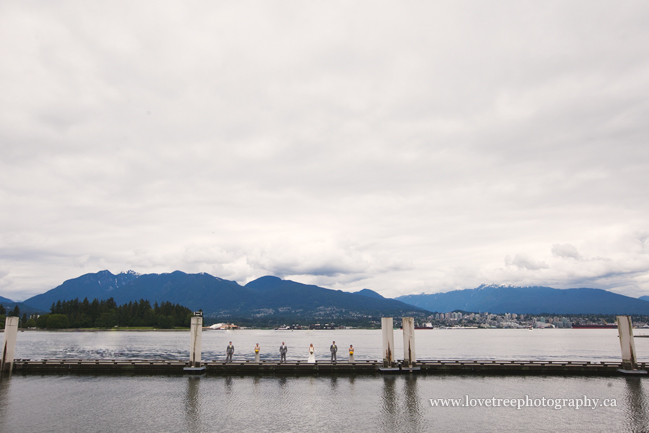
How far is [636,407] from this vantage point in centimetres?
2572

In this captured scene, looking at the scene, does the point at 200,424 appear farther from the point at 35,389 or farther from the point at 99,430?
the point at 35,389

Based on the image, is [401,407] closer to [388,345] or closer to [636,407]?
[388,345]

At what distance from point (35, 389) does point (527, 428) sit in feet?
113

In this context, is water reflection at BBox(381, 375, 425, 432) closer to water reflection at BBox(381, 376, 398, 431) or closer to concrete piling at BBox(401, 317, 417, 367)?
water reflection at BBox(381, 376, 398, 431)

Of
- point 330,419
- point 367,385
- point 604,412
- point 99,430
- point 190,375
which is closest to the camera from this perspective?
point 99,430

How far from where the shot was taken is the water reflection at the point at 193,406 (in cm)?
2203

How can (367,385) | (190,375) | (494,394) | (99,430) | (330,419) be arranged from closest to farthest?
(99,430), (330,419), (494,394), (367,385), (190,375)

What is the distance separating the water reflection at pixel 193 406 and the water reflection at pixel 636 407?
22966mm

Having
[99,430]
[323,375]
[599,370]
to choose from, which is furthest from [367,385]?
[599,370]

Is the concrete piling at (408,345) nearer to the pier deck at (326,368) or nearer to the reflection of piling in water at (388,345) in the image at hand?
the pier deck at (326,368)

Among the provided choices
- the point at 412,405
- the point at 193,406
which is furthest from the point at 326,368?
the point at 193,406

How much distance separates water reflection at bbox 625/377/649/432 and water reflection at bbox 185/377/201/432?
22966 millimetres

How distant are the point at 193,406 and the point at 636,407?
1098 inches

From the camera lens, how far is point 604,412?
24844 millimetres
